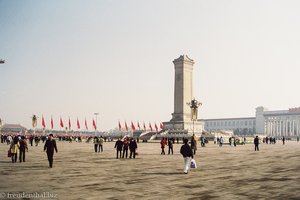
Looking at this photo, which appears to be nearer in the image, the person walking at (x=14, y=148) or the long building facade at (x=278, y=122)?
the person walking at (x=14, y=148)

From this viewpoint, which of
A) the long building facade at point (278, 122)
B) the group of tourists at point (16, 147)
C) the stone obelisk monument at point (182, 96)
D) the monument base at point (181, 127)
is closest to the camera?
the group of tourists at point (16, 147)

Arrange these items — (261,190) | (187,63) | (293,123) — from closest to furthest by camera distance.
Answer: (261,190) < (187,63) < (293,123)

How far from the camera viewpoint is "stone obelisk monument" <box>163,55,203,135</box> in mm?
93500

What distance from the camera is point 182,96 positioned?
9381 cm

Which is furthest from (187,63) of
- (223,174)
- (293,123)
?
(293,123)

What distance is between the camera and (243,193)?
1126cm

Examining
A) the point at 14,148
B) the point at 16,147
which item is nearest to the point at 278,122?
the point at 16,147

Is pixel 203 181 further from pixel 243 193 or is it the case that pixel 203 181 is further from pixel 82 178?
pixel 82 178

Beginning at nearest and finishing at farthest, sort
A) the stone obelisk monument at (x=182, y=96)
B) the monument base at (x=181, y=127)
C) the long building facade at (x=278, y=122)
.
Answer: the monument base at (x=181, y=127) < the stone obelisk monument at (x=182, y=96) < the long building facade at (x=278, y=122)

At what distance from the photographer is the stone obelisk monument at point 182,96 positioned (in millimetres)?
93500

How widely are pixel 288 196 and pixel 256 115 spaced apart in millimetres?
190938

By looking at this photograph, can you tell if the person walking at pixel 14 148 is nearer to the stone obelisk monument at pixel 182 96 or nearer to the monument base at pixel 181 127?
the monument base at pixel 181 127

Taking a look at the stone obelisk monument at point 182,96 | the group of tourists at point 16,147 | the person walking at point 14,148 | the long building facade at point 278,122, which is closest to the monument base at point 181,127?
the stone obelisk monument at point 182,96

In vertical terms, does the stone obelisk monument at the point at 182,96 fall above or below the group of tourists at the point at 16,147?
above
